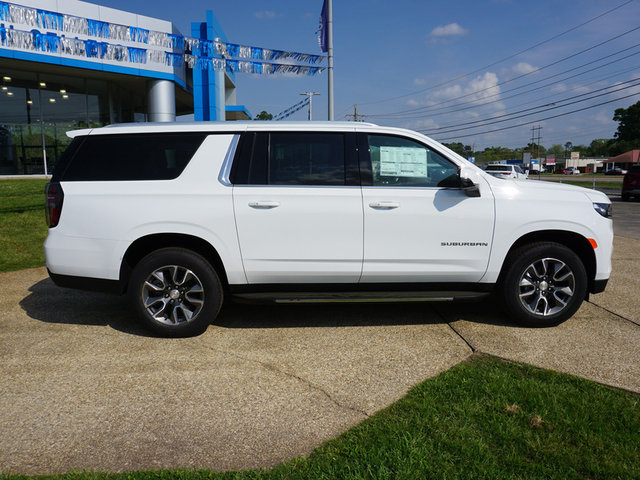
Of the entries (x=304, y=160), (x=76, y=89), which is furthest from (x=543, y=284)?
(x=76, y=89)

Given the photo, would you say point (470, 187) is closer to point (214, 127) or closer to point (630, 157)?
point (214, 127)

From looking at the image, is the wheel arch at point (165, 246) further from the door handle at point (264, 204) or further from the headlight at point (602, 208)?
the headlight at point (602, 208)

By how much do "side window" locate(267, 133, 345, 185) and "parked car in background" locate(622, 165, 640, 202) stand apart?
21.7 metres

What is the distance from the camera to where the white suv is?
14.1 ft

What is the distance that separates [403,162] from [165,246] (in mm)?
2302

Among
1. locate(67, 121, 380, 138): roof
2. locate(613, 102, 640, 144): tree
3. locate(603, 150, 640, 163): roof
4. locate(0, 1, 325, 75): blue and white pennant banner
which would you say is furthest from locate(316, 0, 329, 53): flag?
locate(613, 102, 640, 144): tree

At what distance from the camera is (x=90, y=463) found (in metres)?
2.60

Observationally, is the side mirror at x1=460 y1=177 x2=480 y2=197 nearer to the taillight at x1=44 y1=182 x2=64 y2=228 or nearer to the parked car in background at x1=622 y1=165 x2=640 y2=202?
the taillight at x1=44 y1=182 x2=64 y2=228

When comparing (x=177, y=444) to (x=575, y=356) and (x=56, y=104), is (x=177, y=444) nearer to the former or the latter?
(x=575, y=356)

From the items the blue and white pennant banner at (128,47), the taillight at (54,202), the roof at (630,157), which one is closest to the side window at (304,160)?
the taillight at (54,202)

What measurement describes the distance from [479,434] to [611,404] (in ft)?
3.33

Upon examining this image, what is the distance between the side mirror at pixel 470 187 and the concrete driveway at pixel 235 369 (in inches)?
50.5

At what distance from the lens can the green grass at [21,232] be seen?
780 centimetres

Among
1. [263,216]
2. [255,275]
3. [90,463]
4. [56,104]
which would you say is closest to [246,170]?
[263,216]
